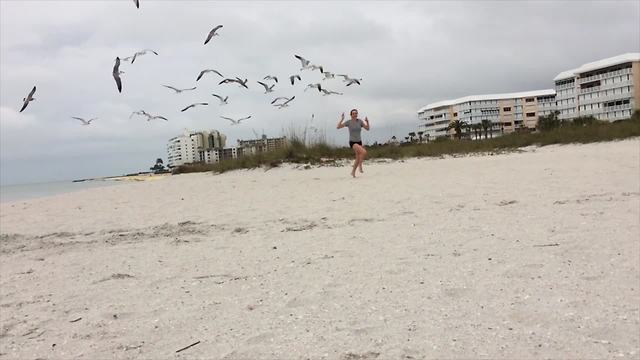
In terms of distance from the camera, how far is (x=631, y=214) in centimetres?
518

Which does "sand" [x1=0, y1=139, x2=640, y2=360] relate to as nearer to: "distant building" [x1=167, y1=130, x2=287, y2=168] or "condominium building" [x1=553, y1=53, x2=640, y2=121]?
"distant building" [x1=167, y1=130, x2=287, y2=168]

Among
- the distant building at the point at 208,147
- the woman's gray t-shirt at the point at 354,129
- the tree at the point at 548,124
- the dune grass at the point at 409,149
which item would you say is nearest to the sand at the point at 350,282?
the woman's gray t-shirt at the point at 354,129

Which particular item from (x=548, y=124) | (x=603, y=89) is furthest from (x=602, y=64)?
(x=548, y=124)

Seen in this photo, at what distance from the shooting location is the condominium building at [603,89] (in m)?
66.6

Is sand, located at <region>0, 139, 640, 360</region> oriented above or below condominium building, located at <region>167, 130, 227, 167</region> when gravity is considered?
below

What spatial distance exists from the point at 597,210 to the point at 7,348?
19.0 ft

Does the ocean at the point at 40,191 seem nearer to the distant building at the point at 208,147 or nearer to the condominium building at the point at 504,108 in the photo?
the distant building at the point at 208,147

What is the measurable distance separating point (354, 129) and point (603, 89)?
239 ft

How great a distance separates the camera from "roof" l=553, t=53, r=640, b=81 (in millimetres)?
67812

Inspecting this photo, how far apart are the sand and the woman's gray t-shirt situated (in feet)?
16.8

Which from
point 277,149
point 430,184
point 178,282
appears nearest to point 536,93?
point 277,149

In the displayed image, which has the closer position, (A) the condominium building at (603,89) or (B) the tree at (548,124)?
(B) the tree at (548,124)

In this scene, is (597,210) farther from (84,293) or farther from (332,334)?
(84,293)

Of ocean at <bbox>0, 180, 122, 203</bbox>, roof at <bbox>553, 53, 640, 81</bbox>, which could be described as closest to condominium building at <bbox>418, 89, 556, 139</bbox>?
roof at <bbox>553, 53, 640, 81</bbox>
